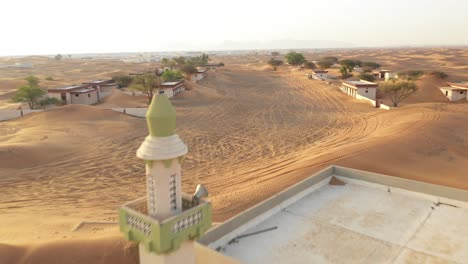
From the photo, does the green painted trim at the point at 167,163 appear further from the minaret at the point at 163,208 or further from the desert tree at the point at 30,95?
the desert tree at the point at 30,95

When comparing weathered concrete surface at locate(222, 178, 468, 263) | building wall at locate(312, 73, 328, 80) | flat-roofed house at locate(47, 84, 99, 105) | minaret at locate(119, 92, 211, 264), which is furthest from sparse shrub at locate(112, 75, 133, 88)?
minaret at locate(119, 92, 211, 264)

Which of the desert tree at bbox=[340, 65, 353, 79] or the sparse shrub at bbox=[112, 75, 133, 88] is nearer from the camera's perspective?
the sparse shrub at bbox=[112, 75, 133, 88]

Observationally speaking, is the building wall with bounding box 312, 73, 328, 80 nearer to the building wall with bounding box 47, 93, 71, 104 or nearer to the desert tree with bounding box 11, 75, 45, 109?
the building wall with bounding box 47, 93, 71, 104

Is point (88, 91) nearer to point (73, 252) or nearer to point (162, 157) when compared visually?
point (73, 252)

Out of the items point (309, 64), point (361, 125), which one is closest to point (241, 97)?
point (361, 125)

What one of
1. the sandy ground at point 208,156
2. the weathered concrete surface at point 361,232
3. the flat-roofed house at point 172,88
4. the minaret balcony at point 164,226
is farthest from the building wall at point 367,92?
the minaret balcony at point 164,226

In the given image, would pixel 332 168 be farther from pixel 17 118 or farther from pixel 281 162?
pixel 17 118
